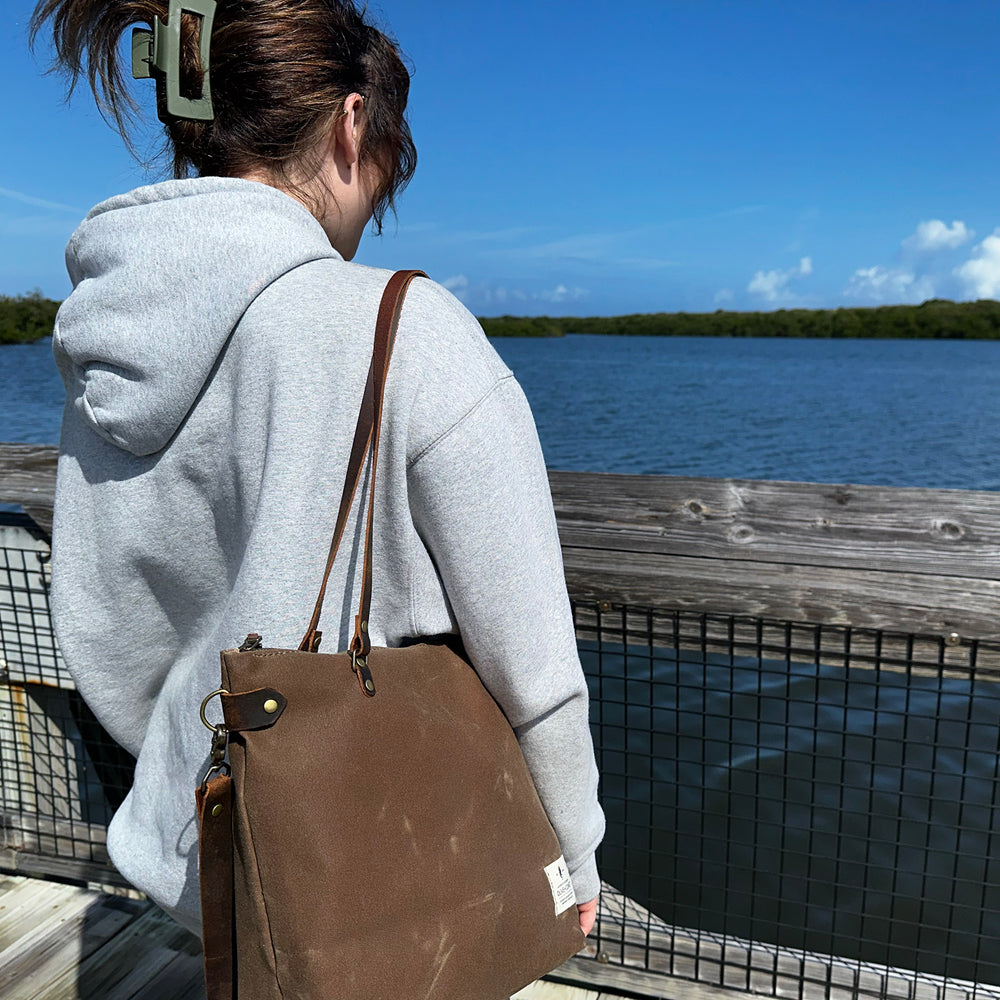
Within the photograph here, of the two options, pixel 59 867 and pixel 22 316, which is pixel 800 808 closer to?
pixel 59 867

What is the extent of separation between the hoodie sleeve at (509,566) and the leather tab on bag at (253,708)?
0.72 feet

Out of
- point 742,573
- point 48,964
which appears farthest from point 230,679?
point 48,964

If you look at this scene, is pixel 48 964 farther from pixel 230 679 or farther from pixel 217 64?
pixel 217 64

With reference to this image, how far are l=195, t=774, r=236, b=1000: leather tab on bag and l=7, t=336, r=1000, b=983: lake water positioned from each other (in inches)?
33.9

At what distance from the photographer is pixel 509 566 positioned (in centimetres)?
97

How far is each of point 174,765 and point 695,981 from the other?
1.32 m

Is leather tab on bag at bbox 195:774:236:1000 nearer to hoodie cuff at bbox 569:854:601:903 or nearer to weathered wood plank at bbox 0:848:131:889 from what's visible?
hoodie cuff at bbox 569:854:601:903

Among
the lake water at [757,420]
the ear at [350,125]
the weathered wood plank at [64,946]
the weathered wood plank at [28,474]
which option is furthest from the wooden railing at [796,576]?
the lake water at [757,420]

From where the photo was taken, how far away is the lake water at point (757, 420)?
18906 mm

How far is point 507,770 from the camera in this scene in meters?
1.03

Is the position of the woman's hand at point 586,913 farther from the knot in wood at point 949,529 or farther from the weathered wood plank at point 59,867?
the weathered wood plank at point 59,867

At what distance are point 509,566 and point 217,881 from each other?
43cm

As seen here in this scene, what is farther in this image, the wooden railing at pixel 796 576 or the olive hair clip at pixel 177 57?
the wooden railing at pixel 796 576

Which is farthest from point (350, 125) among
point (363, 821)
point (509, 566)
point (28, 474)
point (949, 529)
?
point (28, 474)
